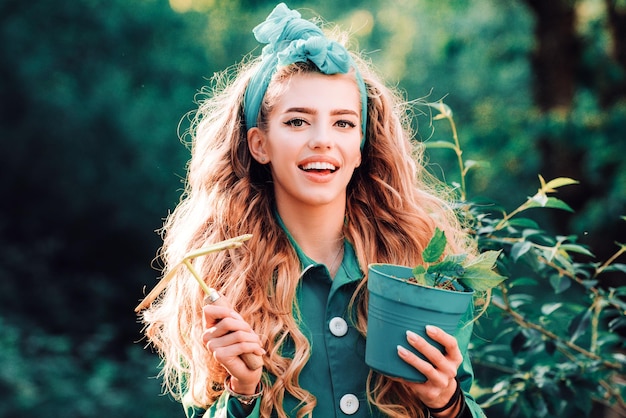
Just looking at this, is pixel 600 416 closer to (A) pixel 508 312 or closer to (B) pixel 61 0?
(A) pixel 508 312

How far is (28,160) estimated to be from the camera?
27.1 feet

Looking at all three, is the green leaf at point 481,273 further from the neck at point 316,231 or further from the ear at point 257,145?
the ear at point 257,145

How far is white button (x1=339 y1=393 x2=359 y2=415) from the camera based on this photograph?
6.09 feet

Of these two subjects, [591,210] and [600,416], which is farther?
[591,210]

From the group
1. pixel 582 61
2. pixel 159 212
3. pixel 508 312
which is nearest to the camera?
pixel 508 312

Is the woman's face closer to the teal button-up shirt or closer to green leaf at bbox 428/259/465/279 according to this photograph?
the teal button-up shirt

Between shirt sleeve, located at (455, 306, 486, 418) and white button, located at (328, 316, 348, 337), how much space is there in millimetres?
254

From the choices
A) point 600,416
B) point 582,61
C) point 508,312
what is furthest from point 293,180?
point 582,61

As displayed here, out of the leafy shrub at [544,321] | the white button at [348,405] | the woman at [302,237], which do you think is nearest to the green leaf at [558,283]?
the leafy shrub at [544,321]

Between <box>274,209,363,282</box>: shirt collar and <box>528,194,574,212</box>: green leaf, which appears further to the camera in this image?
<box>528,194,574,212</box>: green leaf

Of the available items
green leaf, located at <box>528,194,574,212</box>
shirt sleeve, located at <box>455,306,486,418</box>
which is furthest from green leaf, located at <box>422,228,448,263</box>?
green leaf, located at <box>528,194,574,212</box>

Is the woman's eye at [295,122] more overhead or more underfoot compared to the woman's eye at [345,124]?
more overhead

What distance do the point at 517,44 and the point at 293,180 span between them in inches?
164

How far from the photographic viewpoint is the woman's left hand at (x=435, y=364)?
1.64 meters
